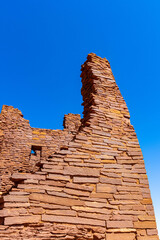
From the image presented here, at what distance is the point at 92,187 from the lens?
3352 millimetres

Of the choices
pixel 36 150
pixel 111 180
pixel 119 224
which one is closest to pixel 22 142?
pixel 36 150

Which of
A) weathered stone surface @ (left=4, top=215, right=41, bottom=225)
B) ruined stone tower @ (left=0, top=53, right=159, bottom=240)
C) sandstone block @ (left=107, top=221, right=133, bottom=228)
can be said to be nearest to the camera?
weathered stone surface @ (left=4, top=215, right=41, bottom=225)

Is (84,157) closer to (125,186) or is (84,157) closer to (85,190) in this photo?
(85,190)

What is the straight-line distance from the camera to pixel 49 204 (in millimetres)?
2951

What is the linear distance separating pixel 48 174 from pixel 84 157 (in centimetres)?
74

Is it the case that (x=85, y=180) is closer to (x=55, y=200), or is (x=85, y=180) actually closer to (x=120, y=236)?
(x=55, y=200)

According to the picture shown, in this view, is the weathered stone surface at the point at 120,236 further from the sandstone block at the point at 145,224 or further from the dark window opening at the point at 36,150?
the dark window opening at the point at 36,150

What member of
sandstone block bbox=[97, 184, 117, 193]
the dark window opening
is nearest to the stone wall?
the dark window opening

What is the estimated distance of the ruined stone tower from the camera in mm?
2791

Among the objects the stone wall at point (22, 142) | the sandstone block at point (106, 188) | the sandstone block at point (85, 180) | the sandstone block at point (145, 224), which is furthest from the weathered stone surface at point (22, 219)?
the stone wall at point (22, 142)

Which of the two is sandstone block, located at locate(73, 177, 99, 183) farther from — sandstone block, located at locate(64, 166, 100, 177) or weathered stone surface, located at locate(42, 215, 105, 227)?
weathered stone surface, located at locate(42, 215, 105, 227)

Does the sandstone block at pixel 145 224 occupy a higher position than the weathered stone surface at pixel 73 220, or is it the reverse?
the weathered stone surface at pixel 73 220

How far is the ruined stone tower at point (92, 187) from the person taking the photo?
9.16 feet

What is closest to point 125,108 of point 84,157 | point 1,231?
point 84,157
